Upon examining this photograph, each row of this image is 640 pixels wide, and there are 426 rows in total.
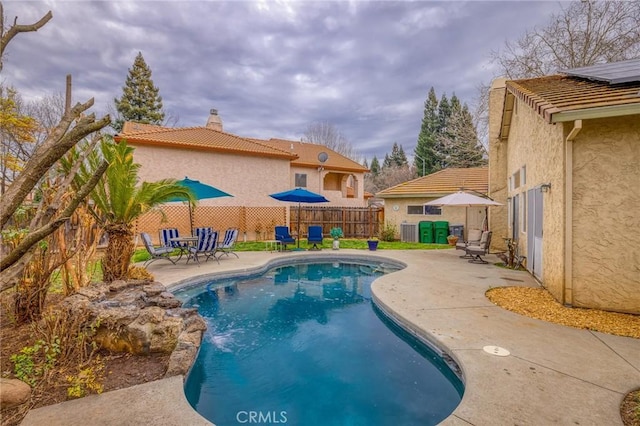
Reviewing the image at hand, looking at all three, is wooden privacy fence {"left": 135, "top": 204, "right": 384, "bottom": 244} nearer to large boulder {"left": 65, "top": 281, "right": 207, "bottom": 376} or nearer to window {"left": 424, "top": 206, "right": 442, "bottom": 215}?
window {"left": 424, "top": 206, "right": 442, "bottom": 215}

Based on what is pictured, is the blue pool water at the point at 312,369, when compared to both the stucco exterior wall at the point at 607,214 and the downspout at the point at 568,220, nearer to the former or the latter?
the downspout at the point at 568,220

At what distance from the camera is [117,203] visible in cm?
649

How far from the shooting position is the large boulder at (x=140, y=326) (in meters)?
3.98

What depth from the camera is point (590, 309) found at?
537cm

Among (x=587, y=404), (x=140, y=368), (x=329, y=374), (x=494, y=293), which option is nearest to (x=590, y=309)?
(x=494, y=293)

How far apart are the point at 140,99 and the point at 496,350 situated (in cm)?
3558

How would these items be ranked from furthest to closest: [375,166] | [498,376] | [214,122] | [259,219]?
[375,166] → [214,122] → [259,219] → [498,376]

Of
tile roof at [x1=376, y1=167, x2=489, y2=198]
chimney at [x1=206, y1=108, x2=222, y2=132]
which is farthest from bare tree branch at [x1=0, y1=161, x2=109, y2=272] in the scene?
chimney at [x1=206, y1=108, x2=222, y2=132]

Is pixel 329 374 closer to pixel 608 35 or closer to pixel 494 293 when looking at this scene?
pixel 494 293

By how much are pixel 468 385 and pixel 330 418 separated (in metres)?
1.49

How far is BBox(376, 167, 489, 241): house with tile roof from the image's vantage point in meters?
15.9

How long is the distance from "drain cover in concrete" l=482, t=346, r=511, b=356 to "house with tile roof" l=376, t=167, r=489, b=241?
12930 millimetres

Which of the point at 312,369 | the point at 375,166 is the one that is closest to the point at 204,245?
the point at 312,369

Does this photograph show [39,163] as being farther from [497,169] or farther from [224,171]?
[224,171]
